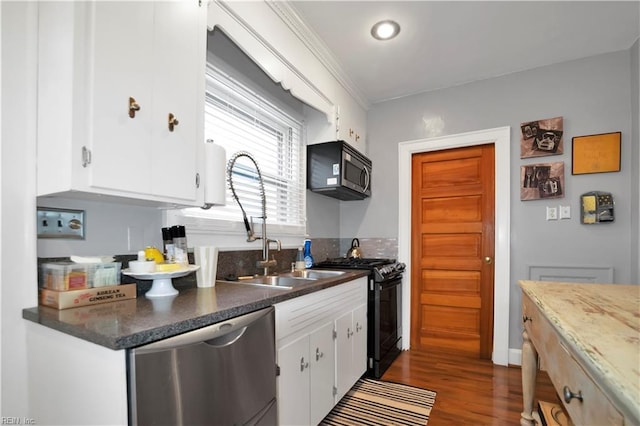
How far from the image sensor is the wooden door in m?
2.92

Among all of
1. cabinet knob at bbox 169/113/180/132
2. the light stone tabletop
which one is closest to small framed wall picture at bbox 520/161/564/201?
the light stone tabletop

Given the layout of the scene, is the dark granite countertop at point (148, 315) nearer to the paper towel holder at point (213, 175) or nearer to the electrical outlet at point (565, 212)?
the paper towel holder at point (213, 175)

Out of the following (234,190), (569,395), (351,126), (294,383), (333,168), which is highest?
(351,126)

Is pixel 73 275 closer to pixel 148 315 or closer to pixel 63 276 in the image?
A: pixel 63 276

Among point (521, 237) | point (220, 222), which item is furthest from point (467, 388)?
point (220, 222)

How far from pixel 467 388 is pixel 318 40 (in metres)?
2.88

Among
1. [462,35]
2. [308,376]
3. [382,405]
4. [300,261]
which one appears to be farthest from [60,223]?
[462,35]

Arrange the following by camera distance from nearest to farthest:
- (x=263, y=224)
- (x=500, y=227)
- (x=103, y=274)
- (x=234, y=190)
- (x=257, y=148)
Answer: (x=103, y=274)
(x=234, y=190)
(x=263, y=224)
(x=257, y=148)
(x=500, y=227)

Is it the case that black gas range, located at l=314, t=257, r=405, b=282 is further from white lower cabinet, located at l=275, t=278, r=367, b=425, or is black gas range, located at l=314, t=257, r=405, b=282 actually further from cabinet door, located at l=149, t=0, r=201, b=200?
cabinet door, located at l=149, t=0, r=201, b=200

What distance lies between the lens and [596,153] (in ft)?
8.20

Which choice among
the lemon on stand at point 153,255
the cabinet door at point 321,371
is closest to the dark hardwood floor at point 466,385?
the cabinet door at point 321,371

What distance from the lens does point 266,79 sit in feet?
7.66

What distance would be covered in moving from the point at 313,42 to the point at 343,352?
7.41 ft

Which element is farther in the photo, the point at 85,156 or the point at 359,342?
the point at 359,342
